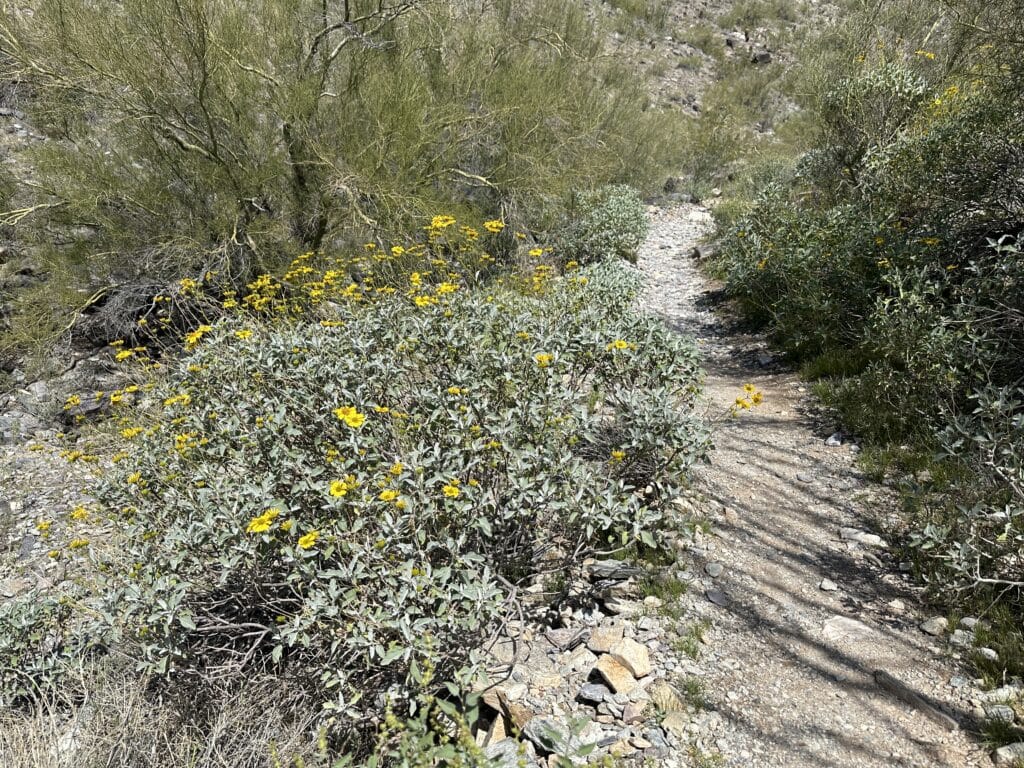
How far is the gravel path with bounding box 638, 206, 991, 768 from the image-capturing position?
188cm

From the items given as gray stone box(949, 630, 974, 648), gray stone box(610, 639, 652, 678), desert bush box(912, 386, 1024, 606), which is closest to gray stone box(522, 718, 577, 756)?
gray stone box(610, 639, 652, 678)

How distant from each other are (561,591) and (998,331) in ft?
10.2

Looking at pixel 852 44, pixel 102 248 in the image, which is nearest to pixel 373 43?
pixel 102 248

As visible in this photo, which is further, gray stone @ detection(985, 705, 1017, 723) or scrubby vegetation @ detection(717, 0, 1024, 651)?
scrubby vegetation @ detection(717, 0, 1024, 651)

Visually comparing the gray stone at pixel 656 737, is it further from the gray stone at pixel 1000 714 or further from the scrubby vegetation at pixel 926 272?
the scrubby vegetation at pixel 926 272

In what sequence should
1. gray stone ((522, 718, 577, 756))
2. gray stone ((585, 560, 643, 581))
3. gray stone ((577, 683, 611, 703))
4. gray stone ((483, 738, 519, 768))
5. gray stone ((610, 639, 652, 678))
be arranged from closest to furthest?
gray stone ((483, 738, 519, 768)) → gray stone ((522, 718, 577, 756)) → gray stone ((577, 683, 611, 703)) → gray stone ((610, 639, 652, 678)) → gray stone ((585, 560, 643, 581))

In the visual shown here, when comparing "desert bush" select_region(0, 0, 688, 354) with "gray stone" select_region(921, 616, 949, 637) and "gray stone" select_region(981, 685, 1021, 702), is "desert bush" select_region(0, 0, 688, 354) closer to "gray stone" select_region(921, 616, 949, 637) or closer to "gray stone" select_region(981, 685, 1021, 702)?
"gray stone" select_region(921, 616, 949, 637)

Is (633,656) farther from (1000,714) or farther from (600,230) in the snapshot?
(600,230)

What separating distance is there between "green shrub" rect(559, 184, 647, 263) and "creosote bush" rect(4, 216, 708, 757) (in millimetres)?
5020

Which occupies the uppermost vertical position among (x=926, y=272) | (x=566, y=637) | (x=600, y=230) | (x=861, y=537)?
(x=926, y=272)

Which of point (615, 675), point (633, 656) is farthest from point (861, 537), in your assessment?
point (615, 675)

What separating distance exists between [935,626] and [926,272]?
8.19 feet

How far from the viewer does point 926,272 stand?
3752mm

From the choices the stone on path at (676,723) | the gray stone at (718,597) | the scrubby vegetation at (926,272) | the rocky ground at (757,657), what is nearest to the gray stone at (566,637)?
the rocky ground at (757,657)
